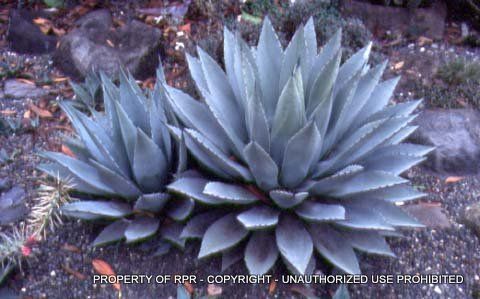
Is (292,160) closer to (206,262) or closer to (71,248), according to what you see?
(206,262)

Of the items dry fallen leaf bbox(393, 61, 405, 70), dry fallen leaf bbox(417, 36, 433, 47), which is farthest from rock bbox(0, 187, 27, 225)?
dry fallen leaf bbox(417, 36, 433, 47)

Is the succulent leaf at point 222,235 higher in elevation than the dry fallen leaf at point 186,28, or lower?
higher

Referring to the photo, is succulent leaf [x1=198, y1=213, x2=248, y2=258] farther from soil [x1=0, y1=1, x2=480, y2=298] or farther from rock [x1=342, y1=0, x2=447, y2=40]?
rock [x1=342, y1=0, x2=447, y2=40]

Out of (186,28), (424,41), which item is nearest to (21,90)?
(186,28)

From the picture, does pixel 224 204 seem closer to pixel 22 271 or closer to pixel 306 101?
pixel 306 101

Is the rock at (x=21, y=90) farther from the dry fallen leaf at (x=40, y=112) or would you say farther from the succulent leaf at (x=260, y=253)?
the succulent leaf at (x=260, y=253)

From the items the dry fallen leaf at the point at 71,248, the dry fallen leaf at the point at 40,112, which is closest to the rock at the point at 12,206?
the dry fallen leaf at the point at 71,248

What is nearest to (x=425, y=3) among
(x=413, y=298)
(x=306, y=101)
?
(x=306, y=101)
